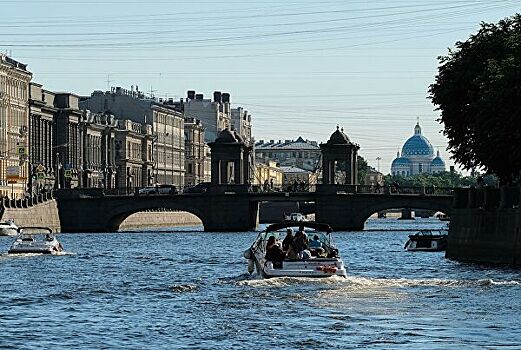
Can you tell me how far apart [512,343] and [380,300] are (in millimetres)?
10946

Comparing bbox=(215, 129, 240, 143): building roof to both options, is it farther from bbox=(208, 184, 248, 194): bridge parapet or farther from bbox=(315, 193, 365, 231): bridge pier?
bbox=(315, 193, 365, 231): bridge pier

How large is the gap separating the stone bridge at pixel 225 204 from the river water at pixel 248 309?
81.9m

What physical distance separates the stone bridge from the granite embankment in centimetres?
278

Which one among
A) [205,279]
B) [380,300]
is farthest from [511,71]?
[380,300]

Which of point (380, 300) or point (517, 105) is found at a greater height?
point (517, 105)

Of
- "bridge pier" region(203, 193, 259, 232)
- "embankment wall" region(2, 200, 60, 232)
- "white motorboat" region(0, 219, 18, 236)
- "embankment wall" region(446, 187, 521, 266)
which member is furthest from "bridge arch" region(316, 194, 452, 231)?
"embankment wall" region(446, 187, 521, 266)

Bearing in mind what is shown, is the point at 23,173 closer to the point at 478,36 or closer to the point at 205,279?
the point at 478,36

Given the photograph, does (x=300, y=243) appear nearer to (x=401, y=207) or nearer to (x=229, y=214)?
(x=401, y=207)

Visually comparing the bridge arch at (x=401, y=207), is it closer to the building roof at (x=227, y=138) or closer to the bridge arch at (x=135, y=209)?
the bridge arch at (x=135, y=209)

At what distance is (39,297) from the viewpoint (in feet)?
166

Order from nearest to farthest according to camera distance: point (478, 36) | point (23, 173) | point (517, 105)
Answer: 1. point (517, 105)
2. point (478, 36)
3. point (23, 173)

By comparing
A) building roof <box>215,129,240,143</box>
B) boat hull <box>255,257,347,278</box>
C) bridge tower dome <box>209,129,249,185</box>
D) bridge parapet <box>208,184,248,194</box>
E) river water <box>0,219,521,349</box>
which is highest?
building roof <box>215,129,240,143</box>

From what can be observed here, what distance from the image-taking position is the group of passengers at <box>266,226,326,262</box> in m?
55.3

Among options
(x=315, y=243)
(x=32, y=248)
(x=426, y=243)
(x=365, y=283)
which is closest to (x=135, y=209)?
(x=426, y=243)
